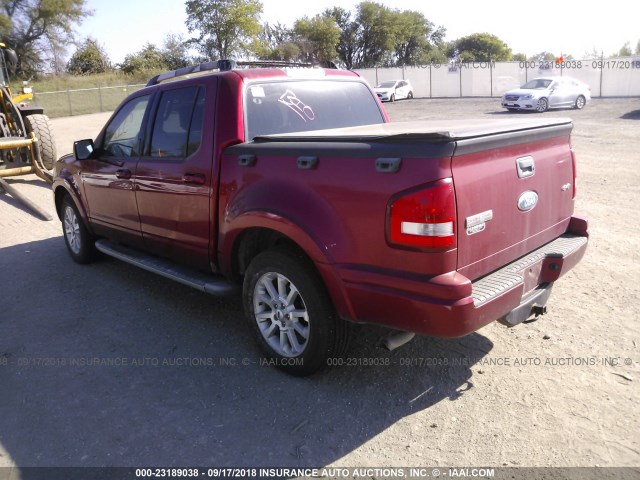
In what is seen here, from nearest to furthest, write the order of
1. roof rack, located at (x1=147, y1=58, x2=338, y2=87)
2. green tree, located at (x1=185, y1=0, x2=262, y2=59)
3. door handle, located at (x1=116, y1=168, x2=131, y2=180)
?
roof rack, located at (x1=147, y1=58, x2=338, y2=87), door handle, located at (x1=116, y1=168, x2=131, y2=180), green tree, located at (x1=185, y1=0, x2=262, y2=59)

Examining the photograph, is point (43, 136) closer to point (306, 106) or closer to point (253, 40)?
point (306, 106)

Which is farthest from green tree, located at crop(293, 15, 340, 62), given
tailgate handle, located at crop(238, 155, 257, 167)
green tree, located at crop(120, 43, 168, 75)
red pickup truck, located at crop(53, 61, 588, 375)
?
tailgate handle, located at crop(238, 155, 257, 167)

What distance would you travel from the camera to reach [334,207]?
10.1 feet

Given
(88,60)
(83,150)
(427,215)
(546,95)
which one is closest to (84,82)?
(88,60)

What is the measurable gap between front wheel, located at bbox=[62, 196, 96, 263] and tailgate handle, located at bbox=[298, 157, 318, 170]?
3737 millimetres

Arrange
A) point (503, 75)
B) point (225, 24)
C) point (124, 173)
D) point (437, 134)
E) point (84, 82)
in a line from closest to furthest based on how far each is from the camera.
Result: point (437, 134) < point (124, 173) < point (503, 75) < point (84, 82) < point (225, 24)

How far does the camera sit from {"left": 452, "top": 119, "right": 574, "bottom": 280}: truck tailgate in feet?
9.30

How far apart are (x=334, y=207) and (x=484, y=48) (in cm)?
8329

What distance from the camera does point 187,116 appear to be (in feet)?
14.1

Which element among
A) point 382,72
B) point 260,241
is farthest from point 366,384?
point 382,72

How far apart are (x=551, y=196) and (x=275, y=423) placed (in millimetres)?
2261

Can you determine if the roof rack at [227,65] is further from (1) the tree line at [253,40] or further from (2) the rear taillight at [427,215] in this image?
(1) the tree line at [253,40]

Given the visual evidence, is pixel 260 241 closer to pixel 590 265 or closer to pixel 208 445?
pixel 208 445

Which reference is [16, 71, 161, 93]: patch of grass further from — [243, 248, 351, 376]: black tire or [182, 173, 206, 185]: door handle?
[243, 248, 351, 376]: black tire
